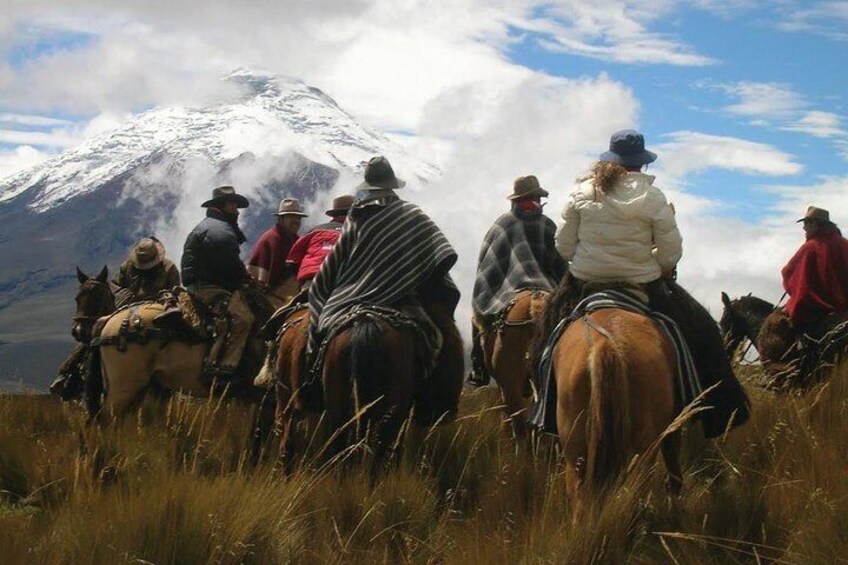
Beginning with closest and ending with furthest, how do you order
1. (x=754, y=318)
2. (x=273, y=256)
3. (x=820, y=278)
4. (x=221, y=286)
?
1. (x=221, y=286)
2. (x=820, y=278)
3. (x=273, y=256)
4. (x=754, y=318)

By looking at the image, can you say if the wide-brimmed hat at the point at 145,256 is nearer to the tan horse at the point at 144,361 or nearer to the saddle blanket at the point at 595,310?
the tan horse at the point at 144,361

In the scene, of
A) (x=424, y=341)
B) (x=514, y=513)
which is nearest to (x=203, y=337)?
(x=424, y=341)

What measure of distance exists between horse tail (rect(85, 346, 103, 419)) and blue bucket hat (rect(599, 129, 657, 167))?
215 inches

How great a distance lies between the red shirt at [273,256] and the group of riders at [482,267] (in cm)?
1

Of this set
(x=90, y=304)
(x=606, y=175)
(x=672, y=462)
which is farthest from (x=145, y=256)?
(x=672, y=462)

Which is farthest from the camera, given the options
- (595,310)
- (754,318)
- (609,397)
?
(754,318)

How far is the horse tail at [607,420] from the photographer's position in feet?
17.6

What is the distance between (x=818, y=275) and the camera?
416 inches

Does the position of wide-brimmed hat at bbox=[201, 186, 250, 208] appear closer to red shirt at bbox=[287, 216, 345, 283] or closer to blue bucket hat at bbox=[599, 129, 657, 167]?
red shirt at bbox=[287, 216, 345, 283]

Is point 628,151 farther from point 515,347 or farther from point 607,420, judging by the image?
point 515,347

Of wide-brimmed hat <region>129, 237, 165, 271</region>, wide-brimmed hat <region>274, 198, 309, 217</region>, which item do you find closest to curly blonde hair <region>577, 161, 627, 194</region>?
wide-brimmed hat <region>274, 198, 309, 217</region>

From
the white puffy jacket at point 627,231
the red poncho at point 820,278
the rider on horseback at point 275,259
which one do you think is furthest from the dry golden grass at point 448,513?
the rider on horseback at point 275,259

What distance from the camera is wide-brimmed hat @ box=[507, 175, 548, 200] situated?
396 inches

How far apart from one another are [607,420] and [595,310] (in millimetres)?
845
